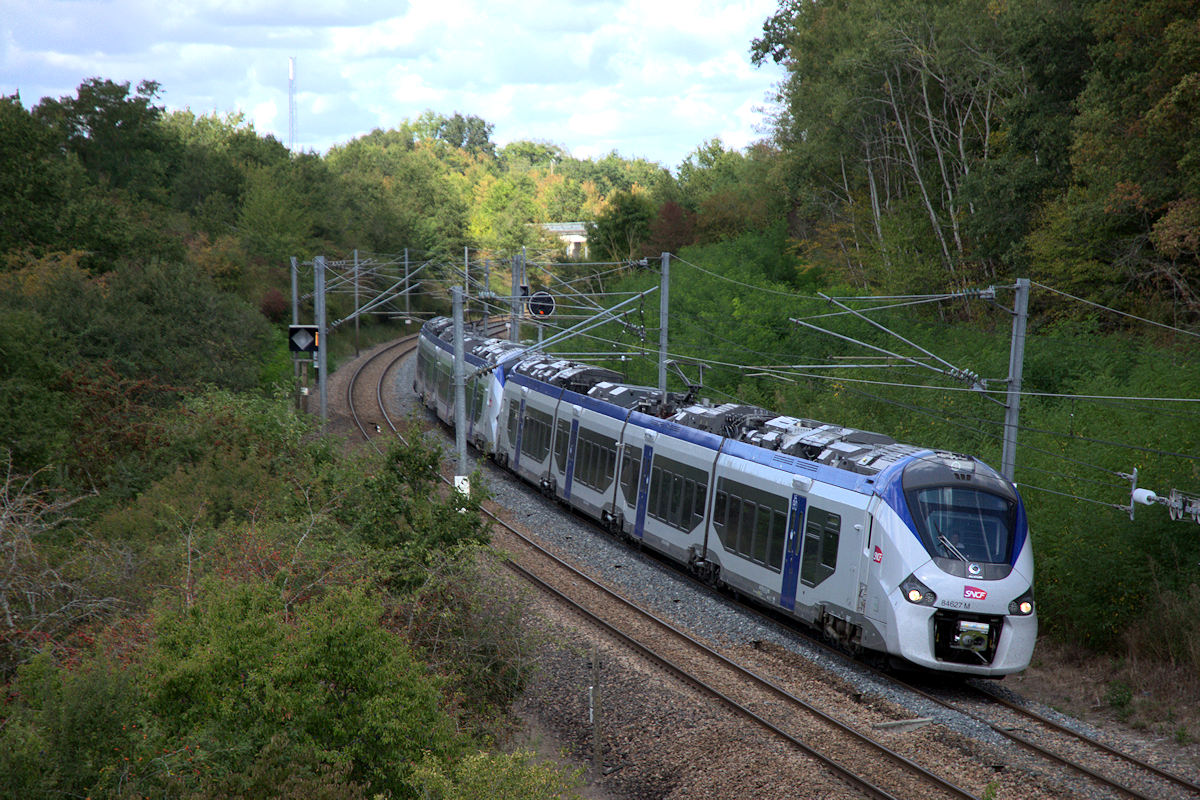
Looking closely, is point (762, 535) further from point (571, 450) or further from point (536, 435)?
point (536, 435)

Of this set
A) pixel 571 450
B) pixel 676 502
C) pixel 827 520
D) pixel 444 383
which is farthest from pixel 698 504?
pixel 444 383

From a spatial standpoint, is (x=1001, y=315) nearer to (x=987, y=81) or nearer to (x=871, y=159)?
(x=987, y=81)

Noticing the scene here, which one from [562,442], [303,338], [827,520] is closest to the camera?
[827,520]

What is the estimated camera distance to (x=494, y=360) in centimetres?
3050

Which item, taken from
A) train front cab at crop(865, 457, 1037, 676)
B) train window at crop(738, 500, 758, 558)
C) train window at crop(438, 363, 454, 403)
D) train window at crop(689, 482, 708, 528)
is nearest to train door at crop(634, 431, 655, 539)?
train window at crop(689, 482, 708, 528)

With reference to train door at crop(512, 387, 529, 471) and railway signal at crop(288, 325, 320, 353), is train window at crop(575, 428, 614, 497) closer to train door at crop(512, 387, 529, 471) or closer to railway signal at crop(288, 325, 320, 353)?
train door at crop(512, 387, 529, 471)

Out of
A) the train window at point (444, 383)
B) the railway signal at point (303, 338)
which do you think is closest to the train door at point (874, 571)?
the railway signal at point (303, 338)

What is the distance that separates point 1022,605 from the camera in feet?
42.2

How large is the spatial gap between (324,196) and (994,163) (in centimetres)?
4848

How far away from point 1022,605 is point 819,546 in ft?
9.42

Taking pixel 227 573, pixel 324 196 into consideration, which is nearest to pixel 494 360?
pixel 227 573

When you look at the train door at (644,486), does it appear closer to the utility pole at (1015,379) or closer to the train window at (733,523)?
the train window at (733,523)

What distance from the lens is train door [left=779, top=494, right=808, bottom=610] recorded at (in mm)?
14930

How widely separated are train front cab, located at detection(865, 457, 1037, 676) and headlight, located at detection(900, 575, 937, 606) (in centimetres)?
1
